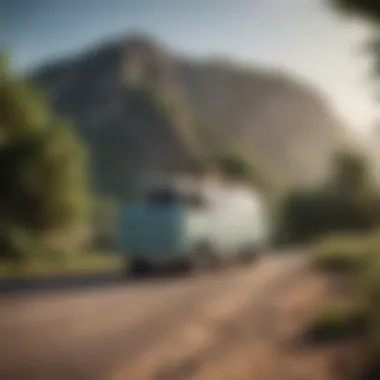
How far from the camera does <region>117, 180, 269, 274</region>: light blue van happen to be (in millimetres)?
2170

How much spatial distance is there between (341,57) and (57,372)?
138cm

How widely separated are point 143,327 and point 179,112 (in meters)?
0.73

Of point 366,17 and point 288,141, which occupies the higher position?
point 366,17

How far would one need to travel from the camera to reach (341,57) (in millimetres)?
2117

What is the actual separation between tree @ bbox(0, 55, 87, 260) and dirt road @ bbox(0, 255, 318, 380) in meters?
0.26

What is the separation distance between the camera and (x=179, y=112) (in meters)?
2.12

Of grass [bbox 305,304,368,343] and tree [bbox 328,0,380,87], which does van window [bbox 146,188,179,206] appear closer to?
grass [bbox 305,304,368,343]

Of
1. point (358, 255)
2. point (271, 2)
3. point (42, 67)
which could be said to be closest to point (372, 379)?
point (358, 255)

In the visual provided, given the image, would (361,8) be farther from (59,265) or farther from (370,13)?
(59,265)

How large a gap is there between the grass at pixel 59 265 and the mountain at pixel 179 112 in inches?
9.2

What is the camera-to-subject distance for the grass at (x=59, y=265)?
2.06m

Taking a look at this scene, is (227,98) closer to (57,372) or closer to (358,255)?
(358,255)

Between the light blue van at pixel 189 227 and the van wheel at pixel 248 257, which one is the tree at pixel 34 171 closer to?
the light blue van at pixel 189 227

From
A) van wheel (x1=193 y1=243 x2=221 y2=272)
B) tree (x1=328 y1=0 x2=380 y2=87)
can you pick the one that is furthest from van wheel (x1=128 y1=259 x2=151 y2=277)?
tree (x1=328 y1=0 x2=380 y2=87)
